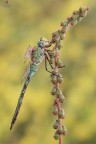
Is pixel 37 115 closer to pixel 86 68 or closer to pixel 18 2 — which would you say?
pixel 86 68

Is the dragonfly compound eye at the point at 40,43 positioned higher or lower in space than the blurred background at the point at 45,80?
lower

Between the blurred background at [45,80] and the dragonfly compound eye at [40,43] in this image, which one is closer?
the dragonfly compound eye at [40,43]

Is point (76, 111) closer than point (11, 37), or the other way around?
point (76, 111)

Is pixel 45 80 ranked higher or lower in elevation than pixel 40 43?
higher

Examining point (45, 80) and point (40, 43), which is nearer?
point (40, 43)

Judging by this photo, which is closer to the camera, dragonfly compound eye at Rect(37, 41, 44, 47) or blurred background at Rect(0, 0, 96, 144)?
dragonfly compound eye at Rect(37, 41, 44, 47)

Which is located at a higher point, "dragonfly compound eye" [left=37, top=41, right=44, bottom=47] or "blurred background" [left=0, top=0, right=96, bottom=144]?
"blurred background" [left=0, top=0, right=96, bottom=144]

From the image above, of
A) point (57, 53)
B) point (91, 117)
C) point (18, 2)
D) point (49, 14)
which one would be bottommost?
point (57, 53)

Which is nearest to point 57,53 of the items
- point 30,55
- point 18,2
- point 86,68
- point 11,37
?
point 30,55
